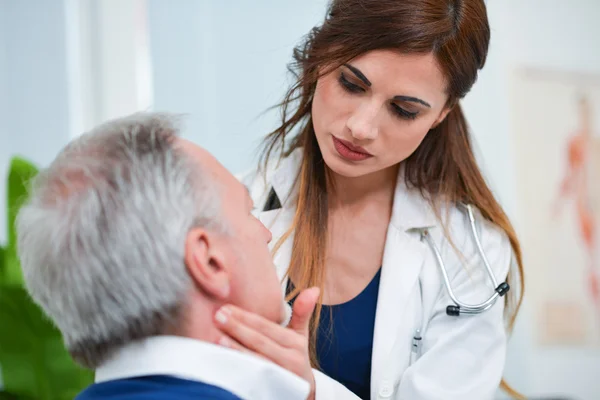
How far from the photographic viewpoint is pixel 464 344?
1.29m

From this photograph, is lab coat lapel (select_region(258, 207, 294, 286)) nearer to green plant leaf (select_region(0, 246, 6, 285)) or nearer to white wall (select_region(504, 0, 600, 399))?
green plant leaf (select_region(0, 246, 6, 285))

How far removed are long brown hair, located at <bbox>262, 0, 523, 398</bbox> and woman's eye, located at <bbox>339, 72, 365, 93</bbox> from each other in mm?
27

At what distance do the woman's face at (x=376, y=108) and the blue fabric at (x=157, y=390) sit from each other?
0.58 meters

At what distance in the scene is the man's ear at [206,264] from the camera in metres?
0.81

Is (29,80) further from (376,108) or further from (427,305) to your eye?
(427,305)

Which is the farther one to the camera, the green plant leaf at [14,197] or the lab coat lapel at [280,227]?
the green plant leaf at [14,197]

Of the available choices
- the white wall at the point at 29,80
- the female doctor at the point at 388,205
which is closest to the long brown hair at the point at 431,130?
the female doctor at the point at 388,205

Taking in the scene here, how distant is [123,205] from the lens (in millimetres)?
787

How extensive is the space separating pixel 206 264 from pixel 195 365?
0.12 m

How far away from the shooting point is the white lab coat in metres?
1.26

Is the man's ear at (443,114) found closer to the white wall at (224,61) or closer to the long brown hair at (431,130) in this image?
the long brown hair at (431,130)

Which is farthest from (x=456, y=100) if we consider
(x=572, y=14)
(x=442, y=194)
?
(x=572, y=14)

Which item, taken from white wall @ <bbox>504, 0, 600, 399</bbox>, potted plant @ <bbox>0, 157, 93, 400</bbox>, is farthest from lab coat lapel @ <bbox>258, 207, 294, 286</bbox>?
white wall @ <bbox>504, 0, 600, 399</bbox>

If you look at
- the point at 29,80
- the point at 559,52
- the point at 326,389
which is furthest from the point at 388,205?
the point at 29,80
